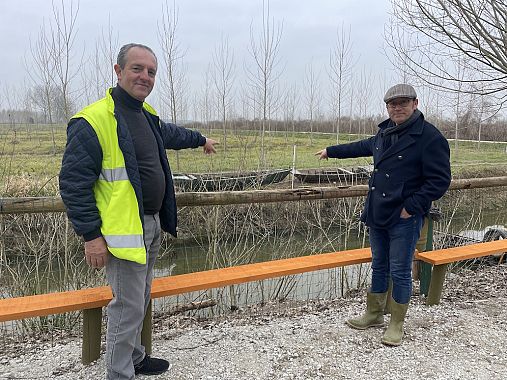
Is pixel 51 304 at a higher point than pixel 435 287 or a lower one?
higher

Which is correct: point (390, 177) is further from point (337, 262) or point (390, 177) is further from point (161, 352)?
point (161, 352)

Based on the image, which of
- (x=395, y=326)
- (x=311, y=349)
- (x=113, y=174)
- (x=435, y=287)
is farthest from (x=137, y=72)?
(x=435, y=287)

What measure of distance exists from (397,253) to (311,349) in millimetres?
881

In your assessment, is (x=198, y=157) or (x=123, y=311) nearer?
(x=123, y=311)

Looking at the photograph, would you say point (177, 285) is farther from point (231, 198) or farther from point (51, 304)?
point (231, 198)

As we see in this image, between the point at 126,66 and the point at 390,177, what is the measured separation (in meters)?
1.77

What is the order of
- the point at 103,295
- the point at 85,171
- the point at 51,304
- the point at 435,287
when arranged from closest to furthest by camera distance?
the point at 85,171 < the point at 51,304 < the point at 103,295 < the point at 435,287

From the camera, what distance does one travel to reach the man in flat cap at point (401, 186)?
8.59 feet

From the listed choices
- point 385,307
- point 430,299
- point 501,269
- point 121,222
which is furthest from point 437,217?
point 121,222

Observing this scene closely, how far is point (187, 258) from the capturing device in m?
5.68

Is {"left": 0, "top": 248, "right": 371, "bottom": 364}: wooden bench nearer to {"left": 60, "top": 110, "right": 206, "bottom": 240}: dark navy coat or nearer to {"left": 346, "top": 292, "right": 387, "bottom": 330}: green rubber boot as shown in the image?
{"left": 346, "top": 292, "right": 387, "bottom": 330}: green rubber boot

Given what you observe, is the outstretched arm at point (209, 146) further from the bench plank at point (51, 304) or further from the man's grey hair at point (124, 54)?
the bench plank at point (51, 304)

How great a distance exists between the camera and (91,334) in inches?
101

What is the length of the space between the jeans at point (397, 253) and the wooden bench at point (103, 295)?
356 millimetres
